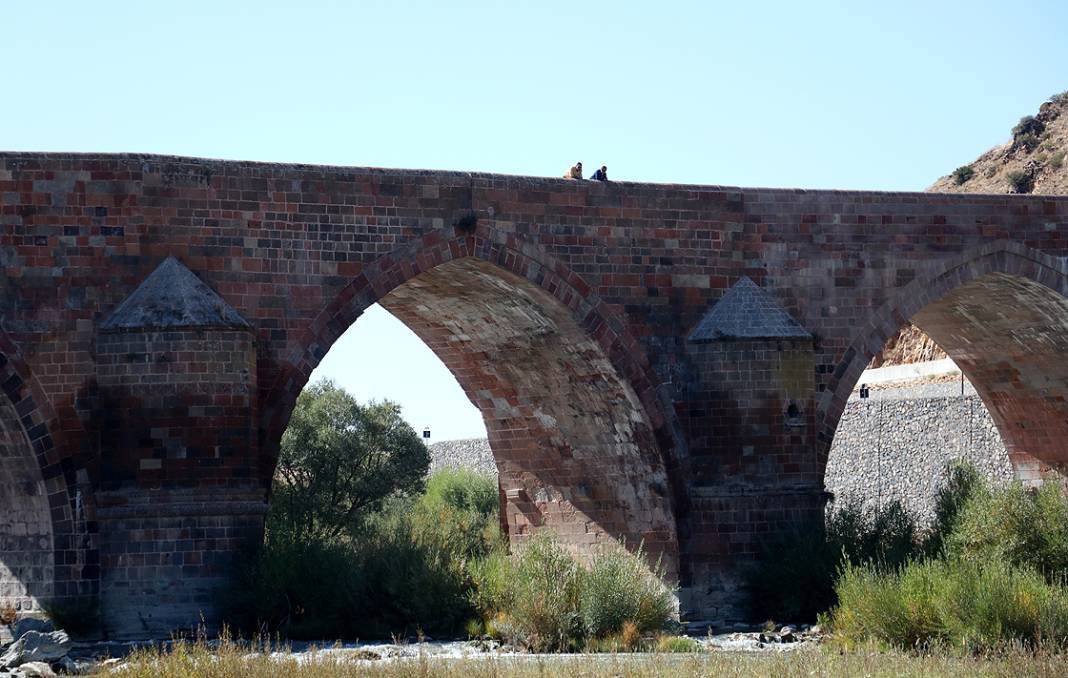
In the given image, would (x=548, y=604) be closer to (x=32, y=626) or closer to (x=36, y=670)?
(x=36, y=670)

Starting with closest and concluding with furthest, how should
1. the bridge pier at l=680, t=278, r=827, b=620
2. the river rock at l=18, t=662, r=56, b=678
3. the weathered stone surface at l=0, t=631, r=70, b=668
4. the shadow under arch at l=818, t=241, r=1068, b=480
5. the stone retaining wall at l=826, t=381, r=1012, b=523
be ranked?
1. the river rock at l=18, t=662, r=56, b=678
2. the weathered stone surface at l=0, t=631, r=70, b=668
3. the bridge pier at l=680, t=278, r=827, b=620
4. the shadow under arch at l=818, t=241, r=1068, b=480
5. the stone retaining wall at l=826, t=381, r=1012, b=523

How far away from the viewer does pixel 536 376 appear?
22.9 meters

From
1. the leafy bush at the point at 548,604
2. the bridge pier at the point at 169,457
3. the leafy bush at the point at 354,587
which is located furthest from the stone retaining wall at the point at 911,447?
the bridge pier at the point at 169,457

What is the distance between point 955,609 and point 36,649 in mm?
8591

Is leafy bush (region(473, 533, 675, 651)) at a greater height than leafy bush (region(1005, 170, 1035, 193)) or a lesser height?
lesser

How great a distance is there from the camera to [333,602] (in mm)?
18312

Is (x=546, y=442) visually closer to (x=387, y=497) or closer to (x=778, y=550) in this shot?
(x=778, y=550)

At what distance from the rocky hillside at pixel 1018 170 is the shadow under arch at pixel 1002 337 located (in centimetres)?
1292

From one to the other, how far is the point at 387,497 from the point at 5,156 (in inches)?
617

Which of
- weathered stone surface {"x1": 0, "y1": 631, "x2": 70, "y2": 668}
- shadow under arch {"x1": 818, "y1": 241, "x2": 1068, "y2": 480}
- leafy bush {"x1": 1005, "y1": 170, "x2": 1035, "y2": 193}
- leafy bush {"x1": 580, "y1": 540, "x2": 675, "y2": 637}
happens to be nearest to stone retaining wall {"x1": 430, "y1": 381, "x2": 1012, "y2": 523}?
shadow under arch {"x1": 818, "y1": 241, "x2": 1068, "y2": 480}

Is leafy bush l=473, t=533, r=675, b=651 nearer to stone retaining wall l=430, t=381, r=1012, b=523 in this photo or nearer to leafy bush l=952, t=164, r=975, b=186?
stone retaining wall l=430, t=381, r=1012, b=523

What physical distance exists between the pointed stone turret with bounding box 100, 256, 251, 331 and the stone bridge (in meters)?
0.04

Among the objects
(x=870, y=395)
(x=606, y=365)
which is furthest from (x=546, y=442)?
(x=870, y=395)

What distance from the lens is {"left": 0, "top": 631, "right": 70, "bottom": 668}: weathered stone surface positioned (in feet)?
50.9
